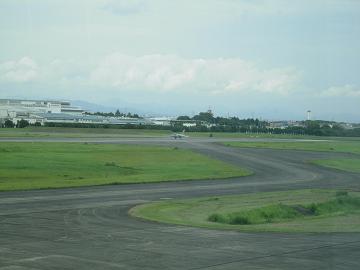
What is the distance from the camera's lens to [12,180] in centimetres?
4722

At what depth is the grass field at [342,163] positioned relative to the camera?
69.6 m

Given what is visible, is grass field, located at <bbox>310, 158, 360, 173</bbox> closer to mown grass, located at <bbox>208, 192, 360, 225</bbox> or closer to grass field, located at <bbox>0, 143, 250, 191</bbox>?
grass field, located at <bbox>0, 143, 250, 191</bbox>

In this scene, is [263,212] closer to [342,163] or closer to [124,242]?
[124,242]

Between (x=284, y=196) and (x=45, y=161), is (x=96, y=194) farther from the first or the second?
(x=45, y=161)

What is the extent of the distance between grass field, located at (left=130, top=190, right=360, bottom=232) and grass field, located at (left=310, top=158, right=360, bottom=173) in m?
28.9

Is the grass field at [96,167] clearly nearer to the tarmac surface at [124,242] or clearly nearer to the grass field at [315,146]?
the tarmac surface at [124,242]

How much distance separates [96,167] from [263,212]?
31882 mm

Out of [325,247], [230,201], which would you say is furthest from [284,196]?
[325,247]

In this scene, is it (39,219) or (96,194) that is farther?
(96,194)

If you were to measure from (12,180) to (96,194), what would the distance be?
11.1 meters

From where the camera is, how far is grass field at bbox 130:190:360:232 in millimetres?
25356

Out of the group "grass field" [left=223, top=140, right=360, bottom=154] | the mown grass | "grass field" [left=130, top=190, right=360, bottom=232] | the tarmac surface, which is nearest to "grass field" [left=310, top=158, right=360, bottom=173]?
"grass field" [left=223, top=140, right=360, bottom=154]

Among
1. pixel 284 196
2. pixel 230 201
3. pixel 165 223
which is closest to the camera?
pixel 165 223

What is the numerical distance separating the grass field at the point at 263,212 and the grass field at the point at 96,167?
12.3 metres
